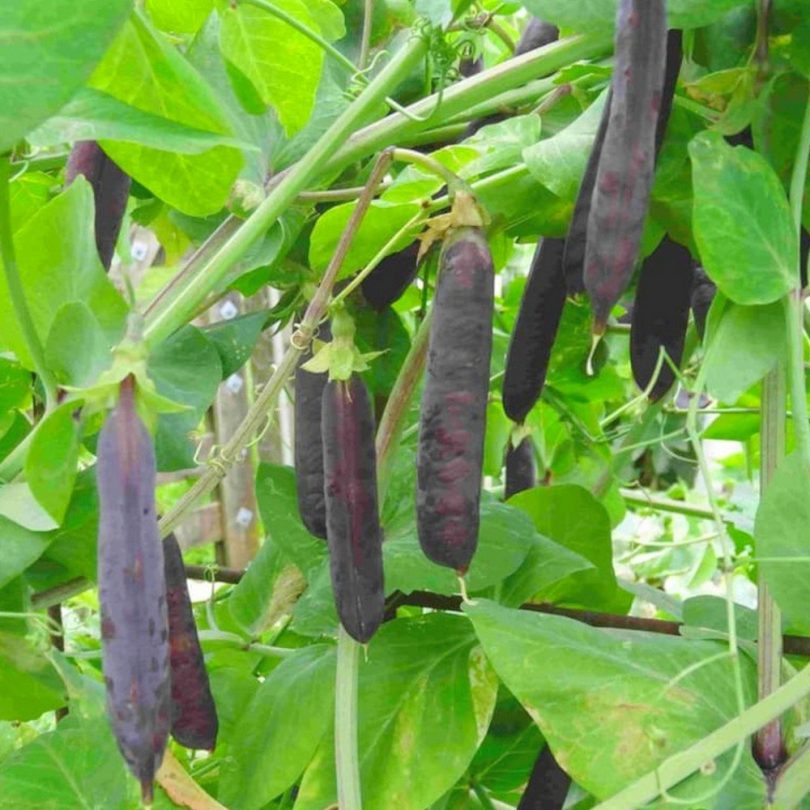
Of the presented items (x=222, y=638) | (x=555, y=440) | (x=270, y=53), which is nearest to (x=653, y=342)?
(x=270, y=53)

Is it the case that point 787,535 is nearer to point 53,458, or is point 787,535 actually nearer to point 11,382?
point 53,458

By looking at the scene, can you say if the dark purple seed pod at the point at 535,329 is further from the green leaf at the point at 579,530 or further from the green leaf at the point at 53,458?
the green leaf at the point at 53,458

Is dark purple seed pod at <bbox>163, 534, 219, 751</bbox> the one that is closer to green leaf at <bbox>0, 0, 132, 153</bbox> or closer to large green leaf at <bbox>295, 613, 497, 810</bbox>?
large green leaf at <bbox>295, 613, 497, 810</bbox>

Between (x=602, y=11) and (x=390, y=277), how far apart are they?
0.26 m

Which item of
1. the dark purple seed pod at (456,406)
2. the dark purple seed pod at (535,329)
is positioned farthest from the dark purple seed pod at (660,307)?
the dark purple seed pod at (456,406)

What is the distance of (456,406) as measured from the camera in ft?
1.78

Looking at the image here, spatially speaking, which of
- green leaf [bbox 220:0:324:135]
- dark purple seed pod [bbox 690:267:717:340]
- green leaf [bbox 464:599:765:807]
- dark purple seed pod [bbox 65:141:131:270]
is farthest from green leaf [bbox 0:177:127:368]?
dark purple seed pod [bbox 690:267:717:340]

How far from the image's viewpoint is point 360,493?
1.95 feet

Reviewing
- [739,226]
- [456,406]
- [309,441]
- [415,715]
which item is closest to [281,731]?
[415,715]

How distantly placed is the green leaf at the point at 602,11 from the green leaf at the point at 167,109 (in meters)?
0.16

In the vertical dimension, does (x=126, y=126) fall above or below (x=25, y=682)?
above

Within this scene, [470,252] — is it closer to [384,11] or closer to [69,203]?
[69,203]

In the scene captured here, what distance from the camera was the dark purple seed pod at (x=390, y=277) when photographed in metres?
0.77

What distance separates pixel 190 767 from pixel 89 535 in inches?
8.7
